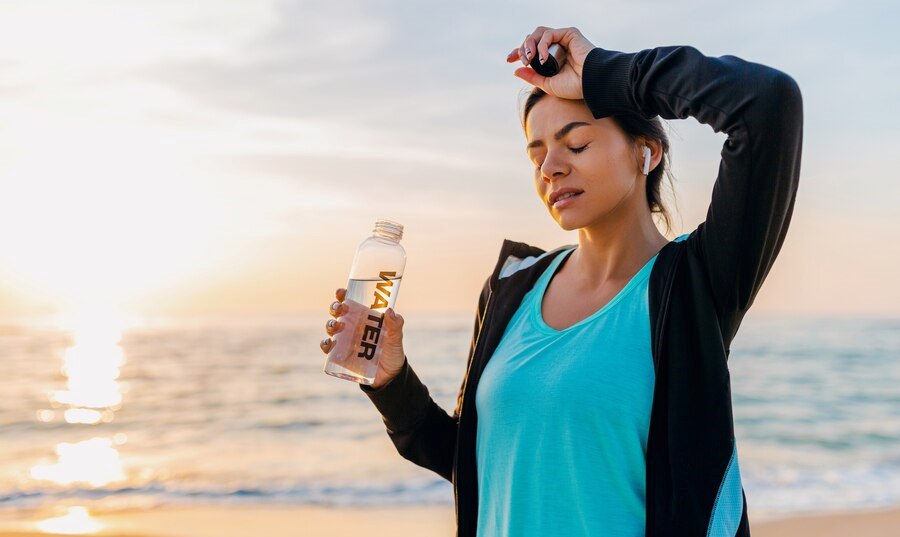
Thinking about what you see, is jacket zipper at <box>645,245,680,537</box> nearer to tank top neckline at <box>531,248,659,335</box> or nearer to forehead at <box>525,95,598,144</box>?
tank top neckline at <box>531,248,659,335</box>

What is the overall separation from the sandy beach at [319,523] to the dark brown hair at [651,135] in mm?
4257

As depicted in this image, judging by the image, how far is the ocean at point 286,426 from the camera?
749 cm

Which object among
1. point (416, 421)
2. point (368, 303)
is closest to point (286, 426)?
point (416, 421)

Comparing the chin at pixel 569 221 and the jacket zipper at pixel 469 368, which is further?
the jacket zipper at pixel 469 368

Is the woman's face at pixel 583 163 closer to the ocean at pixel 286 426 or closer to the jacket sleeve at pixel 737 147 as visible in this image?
the jacket sleeve at pixel 737 147

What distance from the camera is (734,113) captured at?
5.54 feet

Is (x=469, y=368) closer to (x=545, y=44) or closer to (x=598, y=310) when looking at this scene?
(x=598, y=310)

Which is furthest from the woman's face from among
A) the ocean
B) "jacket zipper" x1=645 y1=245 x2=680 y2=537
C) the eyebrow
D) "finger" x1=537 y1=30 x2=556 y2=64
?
the ocean

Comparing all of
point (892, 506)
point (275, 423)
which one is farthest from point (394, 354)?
point (275, 423)

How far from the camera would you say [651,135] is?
209cm

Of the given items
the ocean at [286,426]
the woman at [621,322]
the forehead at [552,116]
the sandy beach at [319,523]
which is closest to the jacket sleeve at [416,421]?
the woman at [621,322]

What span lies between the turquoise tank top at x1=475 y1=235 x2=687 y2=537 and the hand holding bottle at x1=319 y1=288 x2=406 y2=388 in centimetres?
28

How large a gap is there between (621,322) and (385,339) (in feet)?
2.06

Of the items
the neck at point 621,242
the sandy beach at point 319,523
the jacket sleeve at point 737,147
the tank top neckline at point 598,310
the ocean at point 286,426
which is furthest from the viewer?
the ocean at point 286,426
